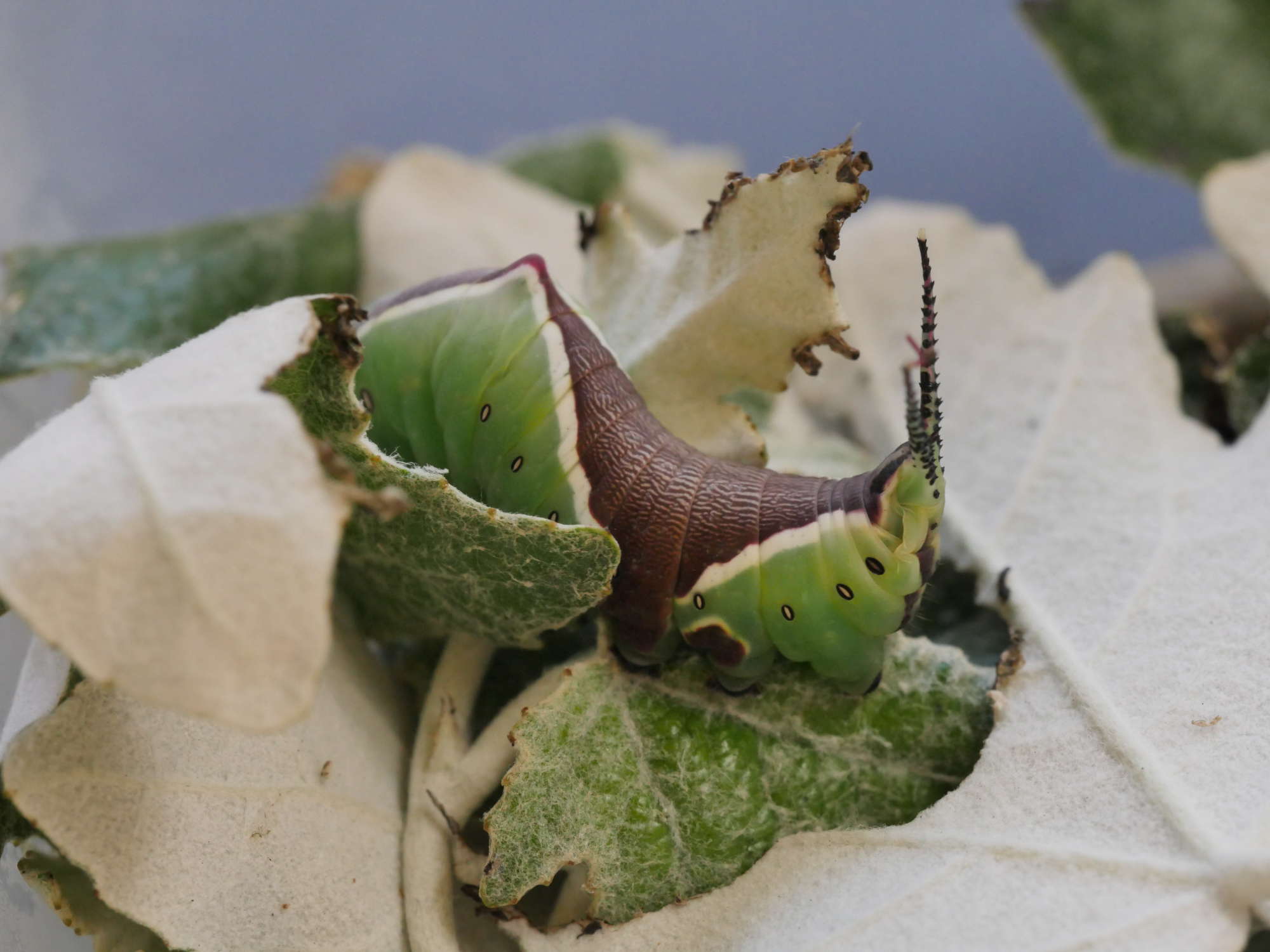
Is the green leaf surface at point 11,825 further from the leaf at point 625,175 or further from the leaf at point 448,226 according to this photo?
the leaf at point 625,175

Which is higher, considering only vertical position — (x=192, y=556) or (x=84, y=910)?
(x=192, y=556)

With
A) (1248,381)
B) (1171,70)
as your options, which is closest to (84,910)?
(1248,381)

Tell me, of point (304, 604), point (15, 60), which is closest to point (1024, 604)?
point (304, 604)

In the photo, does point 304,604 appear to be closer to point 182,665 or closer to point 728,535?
point 182,665

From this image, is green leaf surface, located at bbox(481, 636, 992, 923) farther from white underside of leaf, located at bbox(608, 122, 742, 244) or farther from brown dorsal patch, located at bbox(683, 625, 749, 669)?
white underside of leaf, located at bbox(608, 122, 742, 244)

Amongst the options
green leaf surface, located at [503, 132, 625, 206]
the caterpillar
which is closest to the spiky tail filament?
the caterpillar

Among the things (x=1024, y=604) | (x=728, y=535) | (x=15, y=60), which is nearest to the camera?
(x=728, y=535)

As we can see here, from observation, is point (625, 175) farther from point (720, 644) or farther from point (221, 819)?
point (221, 819)
